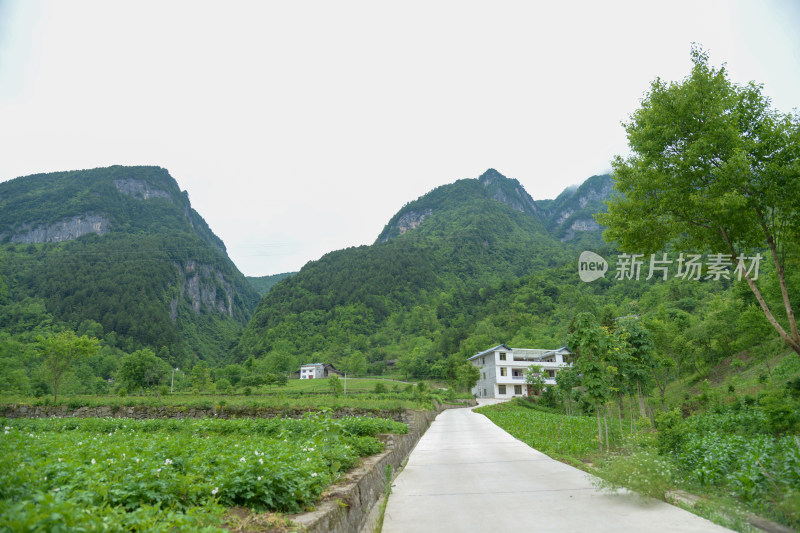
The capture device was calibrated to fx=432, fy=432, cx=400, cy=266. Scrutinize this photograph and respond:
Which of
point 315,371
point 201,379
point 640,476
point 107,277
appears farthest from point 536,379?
point 107,277

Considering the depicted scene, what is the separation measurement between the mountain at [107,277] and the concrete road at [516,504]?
122 meters

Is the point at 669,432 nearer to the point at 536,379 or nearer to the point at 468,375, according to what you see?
the point at 536,379

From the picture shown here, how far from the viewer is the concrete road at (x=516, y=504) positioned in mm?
4714

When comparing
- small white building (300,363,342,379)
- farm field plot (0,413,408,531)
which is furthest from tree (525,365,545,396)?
small white building (300,363,342,379)

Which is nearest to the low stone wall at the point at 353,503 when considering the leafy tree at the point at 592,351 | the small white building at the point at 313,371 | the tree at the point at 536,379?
the leafy tree at the point at 592,351

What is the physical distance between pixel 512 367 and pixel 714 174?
176 feet

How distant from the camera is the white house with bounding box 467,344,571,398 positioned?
59.0 meters

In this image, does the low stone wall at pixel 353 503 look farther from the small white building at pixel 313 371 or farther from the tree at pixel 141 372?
the small white building at pixel 313 371

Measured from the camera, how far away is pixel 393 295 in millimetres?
122562

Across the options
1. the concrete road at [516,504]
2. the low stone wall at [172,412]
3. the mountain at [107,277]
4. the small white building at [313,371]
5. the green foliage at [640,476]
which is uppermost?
the mountain at [107,277]

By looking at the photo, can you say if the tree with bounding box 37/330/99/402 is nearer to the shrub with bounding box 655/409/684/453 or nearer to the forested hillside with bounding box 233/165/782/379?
the shrub with bounding box 655/409/684/453

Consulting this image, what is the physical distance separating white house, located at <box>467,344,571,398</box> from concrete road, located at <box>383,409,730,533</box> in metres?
51.6

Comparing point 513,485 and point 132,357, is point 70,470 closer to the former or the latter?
point 513,485

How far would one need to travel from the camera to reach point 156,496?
3162 mm
